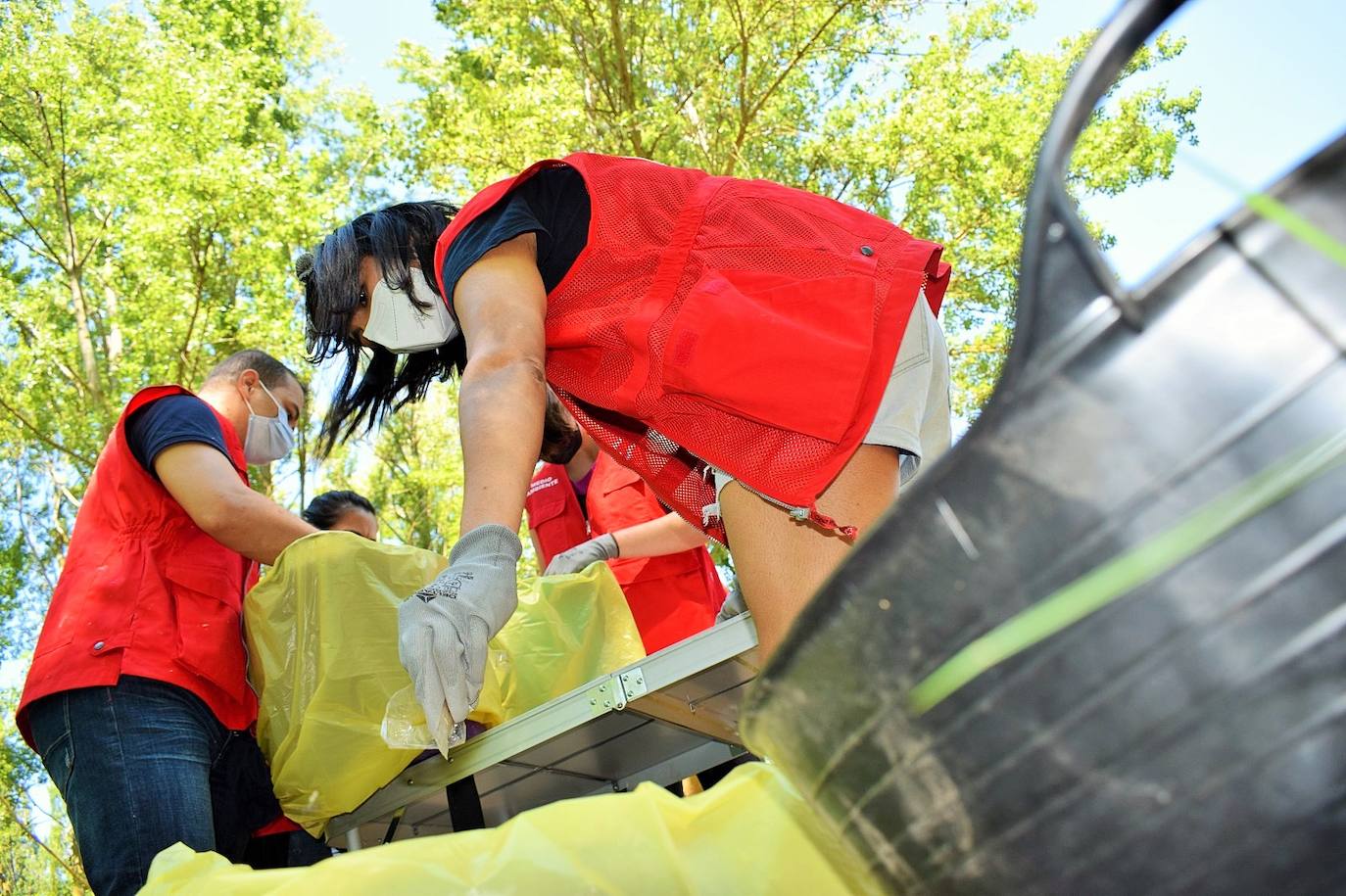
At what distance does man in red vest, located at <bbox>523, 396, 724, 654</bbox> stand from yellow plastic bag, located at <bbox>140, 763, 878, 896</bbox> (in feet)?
7.23

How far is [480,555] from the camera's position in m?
1.34

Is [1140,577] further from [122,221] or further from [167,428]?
[122,221]

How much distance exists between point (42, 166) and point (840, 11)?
746 centimetres

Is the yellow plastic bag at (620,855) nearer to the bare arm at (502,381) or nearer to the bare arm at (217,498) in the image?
the bare arm at (502,381)

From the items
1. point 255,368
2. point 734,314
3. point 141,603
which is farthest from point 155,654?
point 734,314

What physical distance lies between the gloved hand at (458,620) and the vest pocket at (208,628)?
1.07 meters

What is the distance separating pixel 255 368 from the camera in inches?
125

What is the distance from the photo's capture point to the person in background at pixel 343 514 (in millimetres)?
4047

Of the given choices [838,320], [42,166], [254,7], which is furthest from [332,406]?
[254,7]

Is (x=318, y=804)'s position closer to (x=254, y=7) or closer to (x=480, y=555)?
(x=480, y=555)

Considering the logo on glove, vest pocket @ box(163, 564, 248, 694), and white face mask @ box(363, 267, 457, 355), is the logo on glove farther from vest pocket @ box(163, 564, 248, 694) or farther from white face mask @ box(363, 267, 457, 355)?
vest pocket @ box(163, 564, 248, 694)

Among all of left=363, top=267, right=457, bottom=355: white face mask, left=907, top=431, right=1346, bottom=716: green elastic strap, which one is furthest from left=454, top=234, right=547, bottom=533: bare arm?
left=907, top=431, right=1346, bottom=716: green elastic strap

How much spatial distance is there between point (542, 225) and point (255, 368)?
188 centimetres

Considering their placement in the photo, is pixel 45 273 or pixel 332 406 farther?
pixel 45 273
